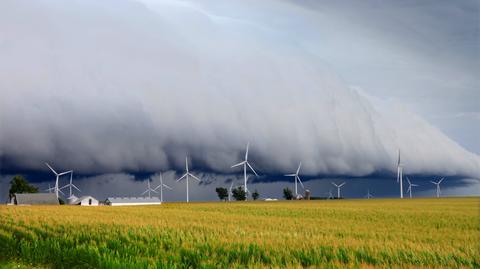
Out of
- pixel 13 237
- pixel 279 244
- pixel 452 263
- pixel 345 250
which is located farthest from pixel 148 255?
pixel 13 237

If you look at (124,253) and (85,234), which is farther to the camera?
(85,234)

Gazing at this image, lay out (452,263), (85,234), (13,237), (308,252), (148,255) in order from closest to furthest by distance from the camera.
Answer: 1. (452,263)
2. (308,252)
3. (148,255)
4. (85,234)
5. (13,237)

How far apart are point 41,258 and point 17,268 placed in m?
4.44

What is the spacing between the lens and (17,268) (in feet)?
80.6

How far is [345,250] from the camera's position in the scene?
70.6 ft

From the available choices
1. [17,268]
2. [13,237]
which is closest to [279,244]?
[17,268]

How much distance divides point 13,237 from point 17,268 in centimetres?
1309

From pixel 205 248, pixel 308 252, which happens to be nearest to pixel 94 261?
pixel 205 248

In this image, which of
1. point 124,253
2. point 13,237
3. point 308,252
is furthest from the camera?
point 13,237

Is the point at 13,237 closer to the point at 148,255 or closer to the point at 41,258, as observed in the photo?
the point at 41,258

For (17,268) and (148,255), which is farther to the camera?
(17,268)

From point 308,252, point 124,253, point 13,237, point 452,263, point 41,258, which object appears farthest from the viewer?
point 13,237

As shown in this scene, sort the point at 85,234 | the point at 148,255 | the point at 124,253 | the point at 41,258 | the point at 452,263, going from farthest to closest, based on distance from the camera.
Answer: the point at 85,234
the point at 41,258
the point at 124,253
the point at 148,255
the point at 452,263

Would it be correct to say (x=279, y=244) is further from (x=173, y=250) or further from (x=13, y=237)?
(x=13, y=237)
